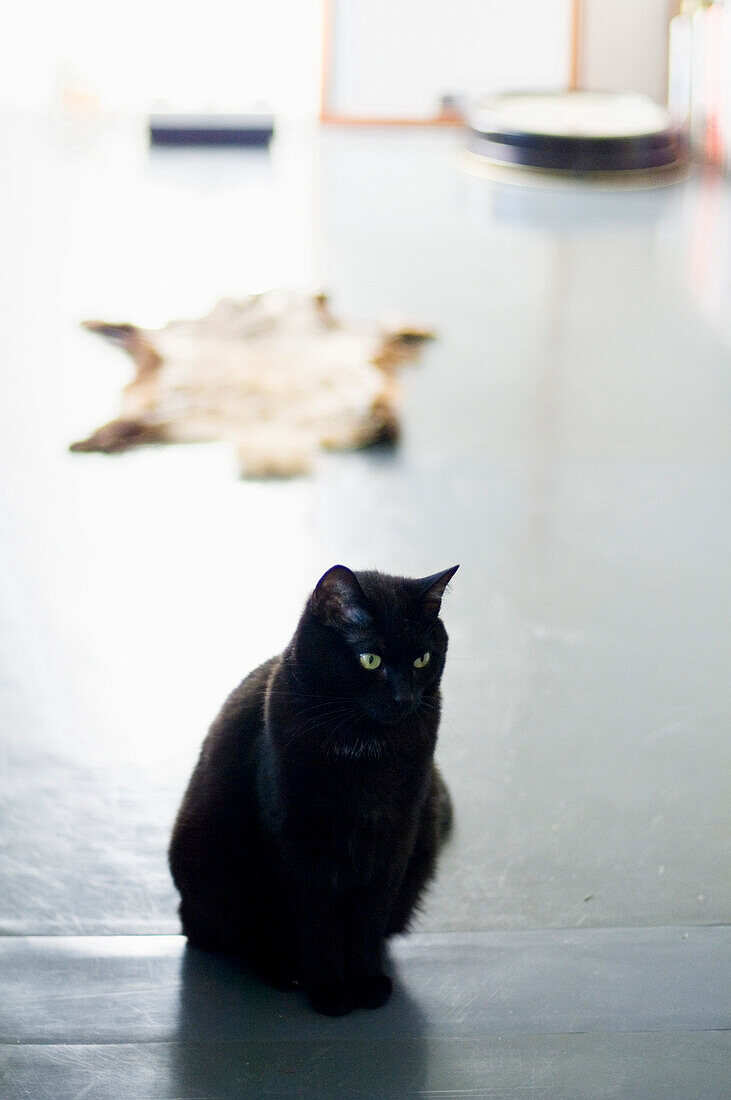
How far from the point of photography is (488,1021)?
1.17 metres

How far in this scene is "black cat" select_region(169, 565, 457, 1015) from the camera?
1.09 metres

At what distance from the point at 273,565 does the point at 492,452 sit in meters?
0.64

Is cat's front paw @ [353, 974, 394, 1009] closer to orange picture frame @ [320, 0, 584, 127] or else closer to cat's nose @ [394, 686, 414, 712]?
cat's nose @ [394, 686, 414, 712]

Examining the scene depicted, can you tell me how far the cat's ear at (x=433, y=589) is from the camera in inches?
43.4

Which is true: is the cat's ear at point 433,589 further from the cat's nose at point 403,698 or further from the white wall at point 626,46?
the white wall at point 626,46

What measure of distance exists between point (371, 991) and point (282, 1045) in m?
0.10

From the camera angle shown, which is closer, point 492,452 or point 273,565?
point 273,565

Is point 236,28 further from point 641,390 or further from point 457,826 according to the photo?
point 457,826

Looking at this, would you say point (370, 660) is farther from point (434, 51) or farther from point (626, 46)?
point (626, 46)

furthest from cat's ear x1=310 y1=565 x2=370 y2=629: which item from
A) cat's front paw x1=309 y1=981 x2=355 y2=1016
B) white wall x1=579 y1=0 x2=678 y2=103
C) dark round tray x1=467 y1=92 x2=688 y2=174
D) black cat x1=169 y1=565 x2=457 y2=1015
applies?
white wall x1=579 y1=0 x2=678 y2=103

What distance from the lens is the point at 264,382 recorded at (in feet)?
9.25

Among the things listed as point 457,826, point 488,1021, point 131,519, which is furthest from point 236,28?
point 488,1021

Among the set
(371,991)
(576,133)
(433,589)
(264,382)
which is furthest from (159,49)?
(371,991)

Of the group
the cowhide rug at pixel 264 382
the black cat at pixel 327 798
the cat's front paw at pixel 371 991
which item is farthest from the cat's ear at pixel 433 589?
the cowhide rug at pixel 264 382
